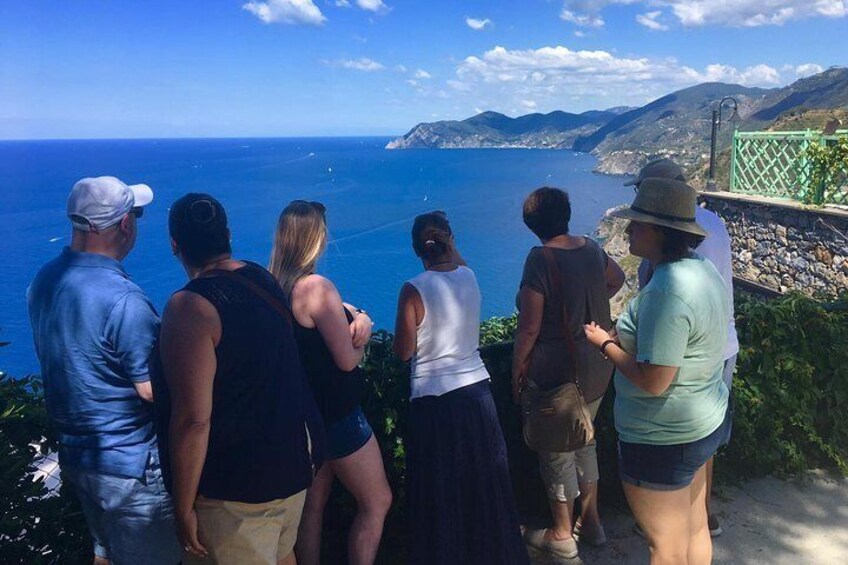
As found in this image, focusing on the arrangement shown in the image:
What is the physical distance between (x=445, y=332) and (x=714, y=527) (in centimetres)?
216

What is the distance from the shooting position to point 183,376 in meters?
1.86

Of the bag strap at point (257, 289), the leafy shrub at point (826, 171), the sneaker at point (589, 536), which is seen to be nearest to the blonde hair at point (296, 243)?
the bag strap at point (257, 289)

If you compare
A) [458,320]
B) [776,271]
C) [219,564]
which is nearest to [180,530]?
[219,564]

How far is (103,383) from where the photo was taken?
7.06 feet

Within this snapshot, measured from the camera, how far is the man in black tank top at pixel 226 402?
1.88 metres

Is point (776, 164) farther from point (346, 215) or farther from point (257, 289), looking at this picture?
point (346, 215)

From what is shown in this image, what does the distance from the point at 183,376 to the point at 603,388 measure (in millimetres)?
2075

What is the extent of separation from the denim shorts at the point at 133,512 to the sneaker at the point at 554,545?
194 cm

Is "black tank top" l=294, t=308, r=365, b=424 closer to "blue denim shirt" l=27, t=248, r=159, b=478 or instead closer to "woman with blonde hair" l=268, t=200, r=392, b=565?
"woman with blonde hair" l=268, t=200, r=392, b=565

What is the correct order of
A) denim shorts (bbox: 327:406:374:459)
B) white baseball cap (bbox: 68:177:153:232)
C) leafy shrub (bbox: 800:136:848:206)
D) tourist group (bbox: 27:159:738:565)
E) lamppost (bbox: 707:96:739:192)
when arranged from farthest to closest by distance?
lamppost (bbox: 707:96:739:192), leafy shrub (bbox: 800:136:848:206), denim shorts (bbox: 327:406:374:459), white baseball cap (bbox: 68:177:153:232), tourist group (bbox: 27:159:738:565)

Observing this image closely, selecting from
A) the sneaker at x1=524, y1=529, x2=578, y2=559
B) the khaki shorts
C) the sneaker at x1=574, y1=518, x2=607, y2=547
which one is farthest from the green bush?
the sneaker at x1=574, y1=518, x2=607, y2=547

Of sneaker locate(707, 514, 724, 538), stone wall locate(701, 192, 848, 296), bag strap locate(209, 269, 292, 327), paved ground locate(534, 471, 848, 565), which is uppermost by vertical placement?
bag strap locate(209, 269, 292, 327)

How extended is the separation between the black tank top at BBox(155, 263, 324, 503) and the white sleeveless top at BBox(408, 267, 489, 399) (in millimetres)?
770

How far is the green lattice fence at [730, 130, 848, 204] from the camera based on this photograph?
30.7 feet
